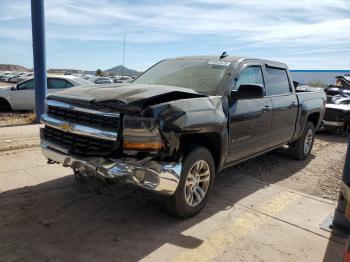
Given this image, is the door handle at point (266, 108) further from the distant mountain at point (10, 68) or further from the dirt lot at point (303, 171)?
the distant mountain at point (10, 68)

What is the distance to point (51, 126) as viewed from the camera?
430cm

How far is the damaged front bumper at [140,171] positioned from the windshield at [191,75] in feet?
4.44

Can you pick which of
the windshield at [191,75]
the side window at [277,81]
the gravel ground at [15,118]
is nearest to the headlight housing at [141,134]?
the windshield at [191,75]

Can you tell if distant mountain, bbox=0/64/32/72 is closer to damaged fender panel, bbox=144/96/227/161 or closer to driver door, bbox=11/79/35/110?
driver door, bbox=11/79/35/110

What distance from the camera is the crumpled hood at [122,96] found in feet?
11.9

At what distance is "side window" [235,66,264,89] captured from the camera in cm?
497

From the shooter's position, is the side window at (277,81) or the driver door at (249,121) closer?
the driver door at (249,121)

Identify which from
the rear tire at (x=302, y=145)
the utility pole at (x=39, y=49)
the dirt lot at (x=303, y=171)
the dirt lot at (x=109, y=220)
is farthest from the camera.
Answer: the utility pole at (x=39, y=49)

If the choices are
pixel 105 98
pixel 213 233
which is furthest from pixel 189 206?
pixel 105 98

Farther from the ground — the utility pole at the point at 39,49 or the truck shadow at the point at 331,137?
the utility pole at the point at 39,49

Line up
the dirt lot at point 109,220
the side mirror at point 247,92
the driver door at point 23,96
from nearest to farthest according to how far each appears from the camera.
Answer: the dirt lot at point 109,220, the side mirror at point 247,92, the driver door at point 23,96

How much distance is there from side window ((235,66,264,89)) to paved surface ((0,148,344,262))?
158 cm

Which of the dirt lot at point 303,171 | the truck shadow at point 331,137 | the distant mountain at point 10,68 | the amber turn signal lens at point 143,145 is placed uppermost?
the amber turn signal lens at point 143,145

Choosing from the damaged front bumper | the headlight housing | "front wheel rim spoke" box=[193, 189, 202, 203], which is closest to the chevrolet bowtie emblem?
the damaged front bumper
